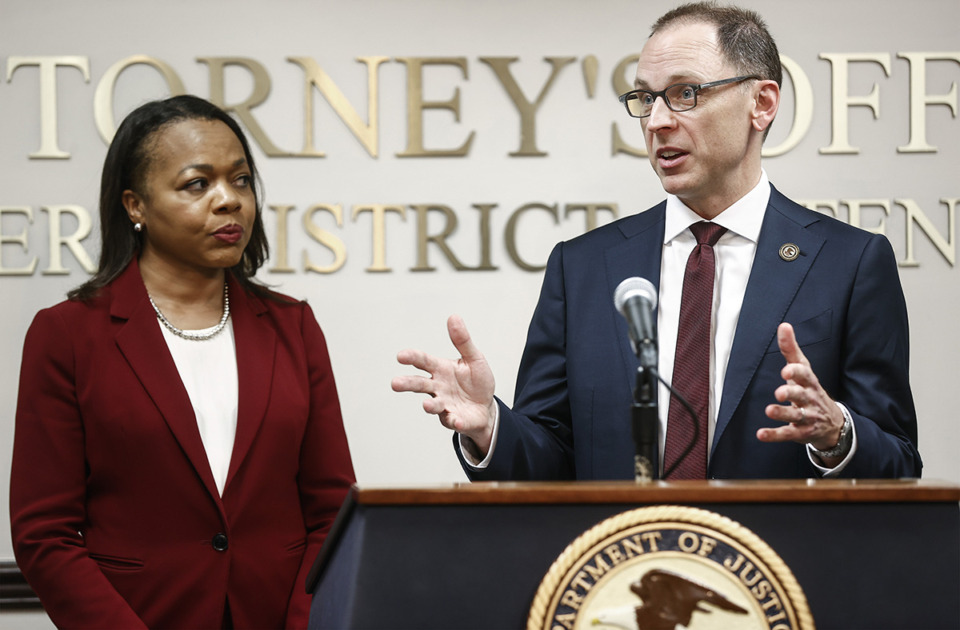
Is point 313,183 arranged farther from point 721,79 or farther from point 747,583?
point 747,583

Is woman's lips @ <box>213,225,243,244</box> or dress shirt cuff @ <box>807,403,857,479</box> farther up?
woman's lips @ <box>213,225,243,244</box>

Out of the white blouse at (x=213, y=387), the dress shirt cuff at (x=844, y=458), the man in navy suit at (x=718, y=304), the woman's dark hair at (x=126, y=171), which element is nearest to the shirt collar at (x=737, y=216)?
the man in navy suit at (x=718, y=304)

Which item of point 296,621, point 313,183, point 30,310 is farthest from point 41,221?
point 296,621

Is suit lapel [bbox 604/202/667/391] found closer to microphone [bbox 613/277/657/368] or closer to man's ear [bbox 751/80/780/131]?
man's ear [bbox 751/80/780/131]

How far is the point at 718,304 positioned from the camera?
6.55 feet

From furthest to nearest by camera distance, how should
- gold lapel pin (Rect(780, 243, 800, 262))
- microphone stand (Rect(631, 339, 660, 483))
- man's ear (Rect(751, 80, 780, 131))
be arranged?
man's ear (Rect(751, 80, 780, 131)) → gold lapel pin (Rect(780, 243, 800, 262)) → microphone stand (Rect(631, 339, 660, 483))

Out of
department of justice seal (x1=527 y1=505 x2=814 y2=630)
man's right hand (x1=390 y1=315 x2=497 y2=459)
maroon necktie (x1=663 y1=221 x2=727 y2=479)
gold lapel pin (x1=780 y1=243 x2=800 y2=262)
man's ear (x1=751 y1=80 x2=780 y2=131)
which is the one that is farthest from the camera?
man's ear (x1=751 y1=80 x2=780 y2=131)

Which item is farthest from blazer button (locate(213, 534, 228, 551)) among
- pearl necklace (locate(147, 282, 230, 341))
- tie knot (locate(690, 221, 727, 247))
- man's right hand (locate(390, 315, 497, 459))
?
tie knot (locate(690, 221, 727, 247))

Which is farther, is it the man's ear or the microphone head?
the man's ear

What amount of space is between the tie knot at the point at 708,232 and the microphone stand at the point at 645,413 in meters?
0.75

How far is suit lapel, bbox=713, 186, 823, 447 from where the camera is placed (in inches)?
74.4

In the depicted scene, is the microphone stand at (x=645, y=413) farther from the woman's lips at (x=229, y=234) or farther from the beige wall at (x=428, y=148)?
the beige wall at (x=428, y=148)

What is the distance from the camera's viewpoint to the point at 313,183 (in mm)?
3508

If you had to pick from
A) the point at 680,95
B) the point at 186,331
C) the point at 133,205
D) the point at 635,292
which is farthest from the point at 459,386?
the point at 133,205
